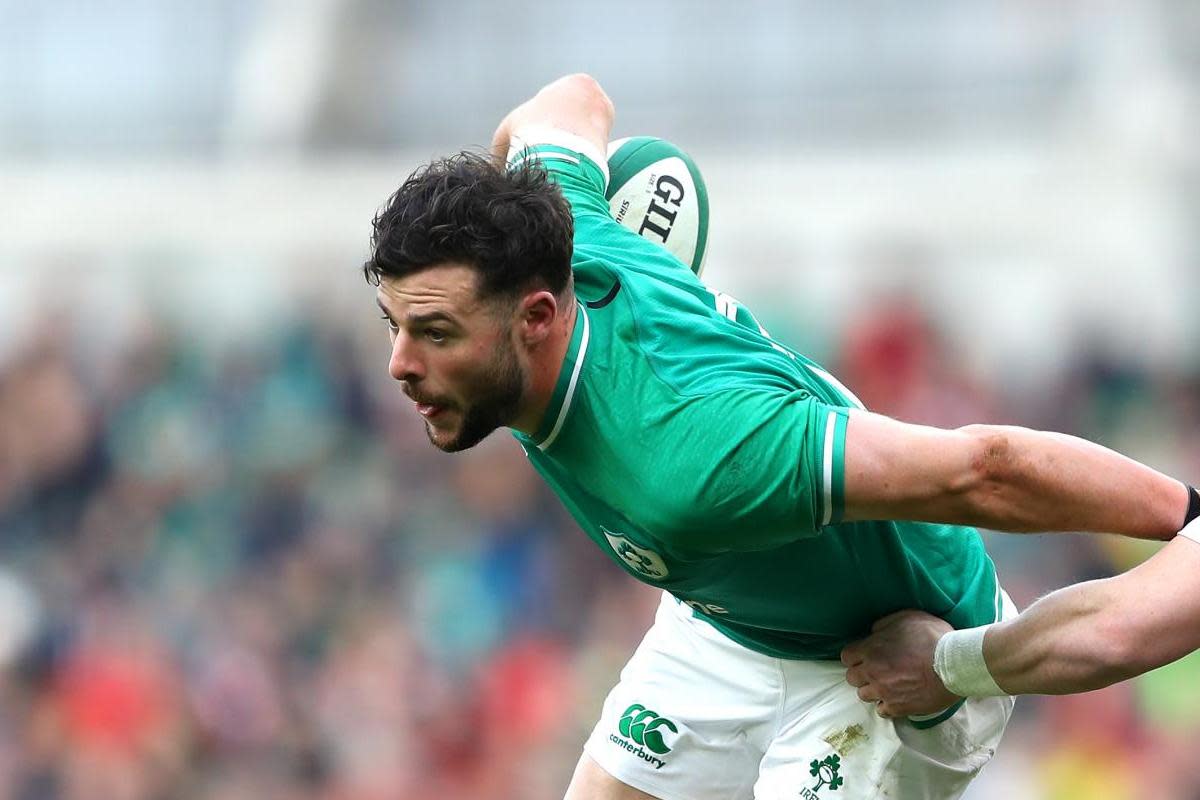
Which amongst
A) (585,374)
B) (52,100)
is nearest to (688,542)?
(585,374)

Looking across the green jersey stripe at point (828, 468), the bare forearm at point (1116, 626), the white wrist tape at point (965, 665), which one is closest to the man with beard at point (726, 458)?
the green jersey stripe at point (828, 468)

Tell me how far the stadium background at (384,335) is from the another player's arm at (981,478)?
4471 mm

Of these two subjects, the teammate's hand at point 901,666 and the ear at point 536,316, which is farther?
the teammate's hand at point 901,666

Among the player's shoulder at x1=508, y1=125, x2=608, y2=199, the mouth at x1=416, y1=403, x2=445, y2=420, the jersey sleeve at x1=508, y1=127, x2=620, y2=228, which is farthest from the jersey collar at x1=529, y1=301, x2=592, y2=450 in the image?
the player's shoulder at x1=508, y1=125, x2=608, y2=199

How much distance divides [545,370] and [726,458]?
0.51m

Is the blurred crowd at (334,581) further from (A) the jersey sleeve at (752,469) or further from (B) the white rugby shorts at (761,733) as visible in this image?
(A) the jersey sleeve at (752,469)

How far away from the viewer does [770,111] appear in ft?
49.9

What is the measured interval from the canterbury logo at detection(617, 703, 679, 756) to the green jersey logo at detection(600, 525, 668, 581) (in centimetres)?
72

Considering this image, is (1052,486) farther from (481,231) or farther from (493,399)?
(481,231)

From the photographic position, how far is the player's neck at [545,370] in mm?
4324

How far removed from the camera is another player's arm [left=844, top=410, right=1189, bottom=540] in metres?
4.04

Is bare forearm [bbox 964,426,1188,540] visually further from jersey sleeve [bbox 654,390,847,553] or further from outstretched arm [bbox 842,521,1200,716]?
jersey sleeve [bbox 654,390,847,553]

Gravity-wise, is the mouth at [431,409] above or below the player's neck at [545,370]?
below

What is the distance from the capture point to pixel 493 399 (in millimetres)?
4309
